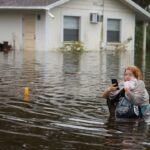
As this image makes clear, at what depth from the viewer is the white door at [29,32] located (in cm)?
3416

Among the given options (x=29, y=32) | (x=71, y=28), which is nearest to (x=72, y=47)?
(x=71, y=28)

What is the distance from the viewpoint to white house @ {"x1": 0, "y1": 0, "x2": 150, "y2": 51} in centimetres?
3375

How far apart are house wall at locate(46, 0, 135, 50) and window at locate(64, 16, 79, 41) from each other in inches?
12.3

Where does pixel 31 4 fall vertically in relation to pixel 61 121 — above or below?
above

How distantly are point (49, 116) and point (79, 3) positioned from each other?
26674 mm

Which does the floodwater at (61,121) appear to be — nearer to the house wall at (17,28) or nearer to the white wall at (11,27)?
the house wall at (17,28)

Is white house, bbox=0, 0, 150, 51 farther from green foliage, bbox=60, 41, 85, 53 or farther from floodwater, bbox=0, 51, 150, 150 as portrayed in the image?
floodwater, bbox=0, 51, 150, 150

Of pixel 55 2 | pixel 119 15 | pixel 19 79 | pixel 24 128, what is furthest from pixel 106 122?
pixel 119 15

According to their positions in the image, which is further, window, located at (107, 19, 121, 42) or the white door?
window, located at (107, 19, 121, 42)

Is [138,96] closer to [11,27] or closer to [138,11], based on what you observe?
[11,27]

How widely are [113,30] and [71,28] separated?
3.78 metres

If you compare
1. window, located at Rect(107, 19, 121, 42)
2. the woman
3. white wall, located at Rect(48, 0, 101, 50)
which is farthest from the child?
window, located at Rect(107, 19, 121, 42)

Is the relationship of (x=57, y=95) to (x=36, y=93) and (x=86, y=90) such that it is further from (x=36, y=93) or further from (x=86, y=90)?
(x=86, y=90)

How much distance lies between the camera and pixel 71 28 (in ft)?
116
